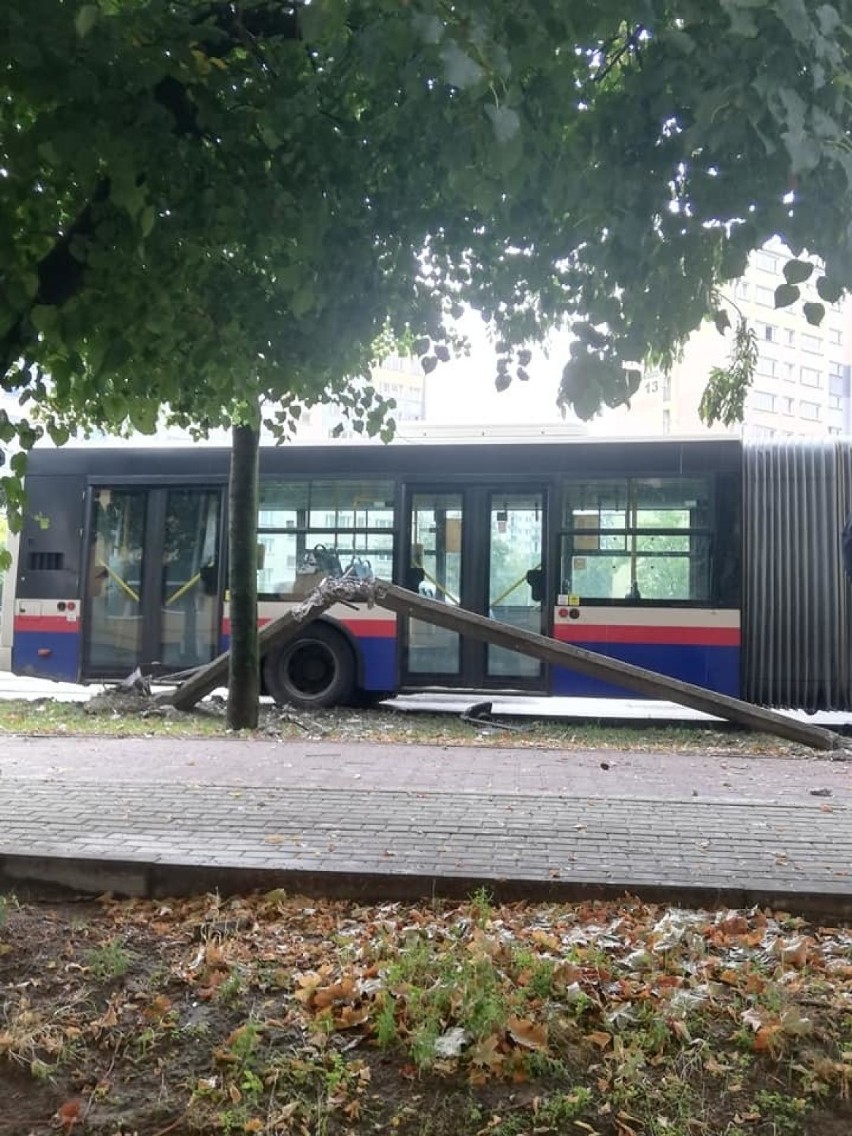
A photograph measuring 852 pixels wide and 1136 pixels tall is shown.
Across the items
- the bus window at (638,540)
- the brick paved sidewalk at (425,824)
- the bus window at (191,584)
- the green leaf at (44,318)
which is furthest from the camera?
the bus window at (191,584)

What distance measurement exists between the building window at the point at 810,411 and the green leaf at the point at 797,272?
6648 centimetres

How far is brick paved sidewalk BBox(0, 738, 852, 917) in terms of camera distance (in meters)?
4.85

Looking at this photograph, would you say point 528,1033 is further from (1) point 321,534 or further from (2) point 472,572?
(1) point 321,534

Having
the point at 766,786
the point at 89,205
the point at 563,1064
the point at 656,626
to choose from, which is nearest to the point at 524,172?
the point at 89,205

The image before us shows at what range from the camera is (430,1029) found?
3340 millimetres

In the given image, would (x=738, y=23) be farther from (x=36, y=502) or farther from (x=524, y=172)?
(x=36, y=502)

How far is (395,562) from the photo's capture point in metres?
12.5

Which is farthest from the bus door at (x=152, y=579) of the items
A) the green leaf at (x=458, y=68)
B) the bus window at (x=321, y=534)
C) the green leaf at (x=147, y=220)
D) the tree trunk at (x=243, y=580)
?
the green leaf at (x=458, y=68)

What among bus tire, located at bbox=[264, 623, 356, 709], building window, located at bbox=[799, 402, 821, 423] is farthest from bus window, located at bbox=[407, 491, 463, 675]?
building window, located at bbox=[799, 402, 821, 423]

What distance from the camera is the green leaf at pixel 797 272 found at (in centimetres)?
339

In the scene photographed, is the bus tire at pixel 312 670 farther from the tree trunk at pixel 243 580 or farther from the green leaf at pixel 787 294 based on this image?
the green leaf at pixel 787 294

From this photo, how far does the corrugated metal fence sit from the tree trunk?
5.46 m

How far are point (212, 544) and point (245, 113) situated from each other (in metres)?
8.97

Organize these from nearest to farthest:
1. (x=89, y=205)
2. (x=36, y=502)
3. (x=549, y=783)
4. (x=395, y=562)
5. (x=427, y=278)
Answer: (x=89, y=205) → (x=427, y=278) → (x=549, y=783) → (x=395, y=562) → (x=36, y=502)
